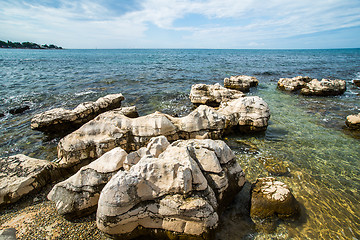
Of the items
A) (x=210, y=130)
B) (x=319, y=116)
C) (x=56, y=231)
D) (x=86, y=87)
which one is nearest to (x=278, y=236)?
(x=210, y=130)

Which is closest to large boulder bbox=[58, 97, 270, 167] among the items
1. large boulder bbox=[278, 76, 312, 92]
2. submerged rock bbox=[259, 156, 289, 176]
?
submerged rock bbox=[259, 156, 289, 176]

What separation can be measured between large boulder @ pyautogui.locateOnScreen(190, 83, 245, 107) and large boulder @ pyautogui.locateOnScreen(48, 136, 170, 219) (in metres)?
9.36

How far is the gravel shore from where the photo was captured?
13.5ft

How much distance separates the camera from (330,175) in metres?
6.26

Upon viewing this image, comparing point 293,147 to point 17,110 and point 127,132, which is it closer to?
point 127,132

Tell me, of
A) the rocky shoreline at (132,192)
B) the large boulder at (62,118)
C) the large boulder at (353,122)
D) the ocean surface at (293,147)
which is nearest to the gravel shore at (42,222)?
the rocky shoreline at (132,192)

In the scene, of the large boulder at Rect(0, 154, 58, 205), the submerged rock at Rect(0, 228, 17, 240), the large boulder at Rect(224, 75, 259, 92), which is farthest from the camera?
the large boulder at Rect(224, 75, 259, 92)

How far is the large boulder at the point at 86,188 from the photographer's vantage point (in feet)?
14.4

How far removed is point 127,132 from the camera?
22.7 ft

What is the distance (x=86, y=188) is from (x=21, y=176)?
2.65 meters

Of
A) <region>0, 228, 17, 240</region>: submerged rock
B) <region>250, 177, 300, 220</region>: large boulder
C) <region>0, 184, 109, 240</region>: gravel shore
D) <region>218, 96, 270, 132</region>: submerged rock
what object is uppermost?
<region>218, 96, 270, 132</region>: submerged rock

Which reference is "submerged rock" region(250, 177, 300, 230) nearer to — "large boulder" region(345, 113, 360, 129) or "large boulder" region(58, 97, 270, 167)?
"large boulder" region(58, 97, 270, 167)

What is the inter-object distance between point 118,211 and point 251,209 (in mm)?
3381

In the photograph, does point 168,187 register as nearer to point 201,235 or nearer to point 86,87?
point 201,235
